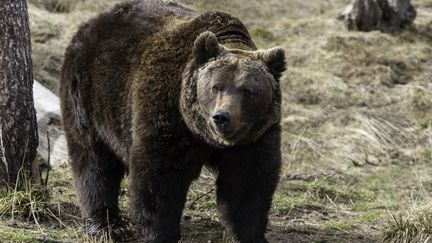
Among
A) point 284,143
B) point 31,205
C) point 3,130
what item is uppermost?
point 3,130

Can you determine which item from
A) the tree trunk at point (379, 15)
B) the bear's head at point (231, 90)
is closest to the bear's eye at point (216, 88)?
the bear's head at point (231, 90)

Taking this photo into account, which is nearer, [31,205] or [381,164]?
[31,205]

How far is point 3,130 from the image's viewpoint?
7477 mm

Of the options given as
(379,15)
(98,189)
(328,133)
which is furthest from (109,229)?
(379,15)

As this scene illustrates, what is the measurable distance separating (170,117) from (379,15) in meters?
9.82

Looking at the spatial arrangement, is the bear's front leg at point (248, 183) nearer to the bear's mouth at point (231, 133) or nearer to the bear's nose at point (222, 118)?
the bear's mouth at point (231, 133)

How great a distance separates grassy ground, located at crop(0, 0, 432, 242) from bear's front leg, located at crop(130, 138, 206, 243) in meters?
0.78

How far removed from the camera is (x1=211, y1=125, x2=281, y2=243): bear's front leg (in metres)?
6.48

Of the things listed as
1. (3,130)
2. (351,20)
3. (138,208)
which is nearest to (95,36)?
(3,130)

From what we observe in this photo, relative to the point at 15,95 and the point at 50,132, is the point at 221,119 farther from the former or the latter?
the point at 50,132

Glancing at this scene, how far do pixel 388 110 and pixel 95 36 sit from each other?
6652 mm

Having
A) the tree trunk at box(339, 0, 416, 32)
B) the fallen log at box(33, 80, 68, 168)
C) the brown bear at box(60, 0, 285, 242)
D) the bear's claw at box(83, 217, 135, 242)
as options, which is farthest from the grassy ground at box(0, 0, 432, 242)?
the fallen log at box(33, 80, 68, 168)

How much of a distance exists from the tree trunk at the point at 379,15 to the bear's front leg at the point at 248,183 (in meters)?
9.27

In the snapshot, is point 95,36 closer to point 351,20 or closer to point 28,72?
point 28,72
